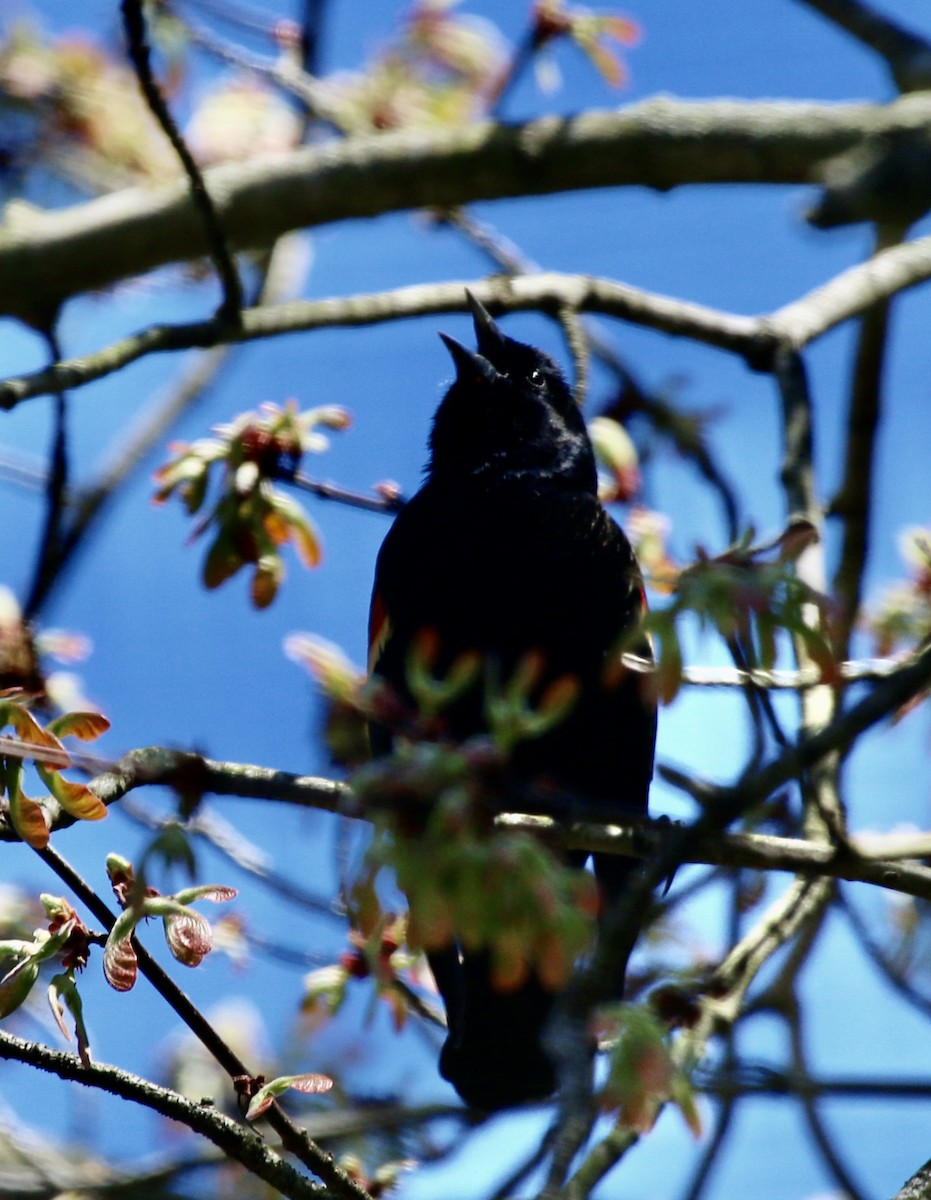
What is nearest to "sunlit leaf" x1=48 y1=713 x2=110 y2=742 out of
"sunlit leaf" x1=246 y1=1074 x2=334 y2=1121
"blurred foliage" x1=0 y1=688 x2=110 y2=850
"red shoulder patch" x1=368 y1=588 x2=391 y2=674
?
"blurred foliage" x1=0 y1=688 x2=110 y2=850

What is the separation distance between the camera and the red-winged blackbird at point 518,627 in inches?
117

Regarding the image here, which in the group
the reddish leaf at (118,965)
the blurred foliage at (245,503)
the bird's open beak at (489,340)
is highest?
the bird's open beak at (489,340)

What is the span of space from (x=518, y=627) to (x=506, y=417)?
734 millimetres

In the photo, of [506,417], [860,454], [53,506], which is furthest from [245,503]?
[860,454]

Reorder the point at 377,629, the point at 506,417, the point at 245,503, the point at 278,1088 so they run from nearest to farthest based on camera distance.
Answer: the point at 278,1088 → the point at 245,503 → the point at 377,629 → the point at 506,417

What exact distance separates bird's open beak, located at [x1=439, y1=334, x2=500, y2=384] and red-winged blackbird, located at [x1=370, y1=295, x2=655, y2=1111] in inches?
9.4

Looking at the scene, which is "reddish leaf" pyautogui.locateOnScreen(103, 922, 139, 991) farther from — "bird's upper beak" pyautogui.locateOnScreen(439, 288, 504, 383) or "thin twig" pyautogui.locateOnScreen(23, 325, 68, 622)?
"bird's upper beak" pyautogui.locateOnScreen(439, 288, 504, 383)

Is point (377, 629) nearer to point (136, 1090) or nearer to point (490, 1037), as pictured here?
point (490, 1037)

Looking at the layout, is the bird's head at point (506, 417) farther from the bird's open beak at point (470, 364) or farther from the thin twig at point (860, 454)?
the thin twig at point (860, 454)

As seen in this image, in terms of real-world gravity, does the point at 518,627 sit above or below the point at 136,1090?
above

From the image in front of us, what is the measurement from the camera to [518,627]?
121 inches

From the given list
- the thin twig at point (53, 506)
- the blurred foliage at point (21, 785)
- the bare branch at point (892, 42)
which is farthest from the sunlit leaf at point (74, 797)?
the bare branch at point (892, 42)

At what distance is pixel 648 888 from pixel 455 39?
402 cm

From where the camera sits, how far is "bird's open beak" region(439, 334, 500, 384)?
363 cm
